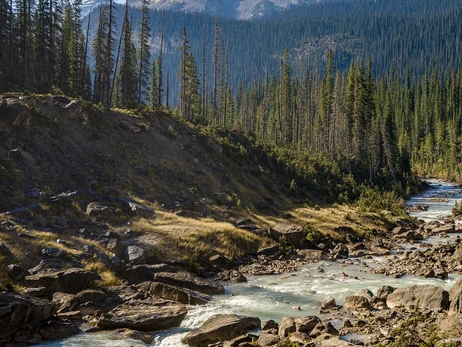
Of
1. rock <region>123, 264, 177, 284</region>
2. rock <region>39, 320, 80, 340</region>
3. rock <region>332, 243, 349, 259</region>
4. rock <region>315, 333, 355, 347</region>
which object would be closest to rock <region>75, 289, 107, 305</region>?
rock <region>39, 320, 80, 340</region>

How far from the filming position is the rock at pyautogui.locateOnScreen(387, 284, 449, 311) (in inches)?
655


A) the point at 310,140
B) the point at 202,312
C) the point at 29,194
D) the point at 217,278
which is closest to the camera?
Result: the point at 202,312

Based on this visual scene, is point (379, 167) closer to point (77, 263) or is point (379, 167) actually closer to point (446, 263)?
point (446, 263)

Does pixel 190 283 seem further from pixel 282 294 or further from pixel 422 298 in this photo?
pixel 422 298

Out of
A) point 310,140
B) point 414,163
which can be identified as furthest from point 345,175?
point 414,163

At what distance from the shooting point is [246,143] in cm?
5500

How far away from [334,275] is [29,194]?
20807 mm

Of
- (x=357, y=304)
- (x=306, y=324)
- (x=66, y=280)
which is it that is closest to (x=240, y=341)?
(x=306, y=324)

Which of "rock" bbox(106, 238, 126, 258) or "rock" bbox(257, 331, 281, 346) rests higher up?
"rock" bbox(257, 331, 281, 346)

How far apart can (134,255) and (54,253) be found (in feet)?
14.2

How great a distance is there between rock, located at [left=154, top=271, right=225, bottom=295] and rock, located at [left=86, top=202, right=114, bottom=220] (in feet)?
28.2

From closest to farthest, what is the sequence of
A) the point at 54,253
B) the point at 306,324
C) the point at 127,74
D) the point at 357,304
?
the point at 306,324, the point at 357,304, the point at 54,253, the point at 127,74

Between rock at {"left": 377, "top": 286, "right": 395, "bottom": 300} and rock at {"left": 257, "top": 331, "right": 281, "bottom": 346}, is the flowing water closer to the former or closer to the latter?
rock at {"left": 377, "top": 286, "right": 395, "bottom": 300}

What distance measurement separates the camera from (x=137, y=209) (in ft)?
99.3
